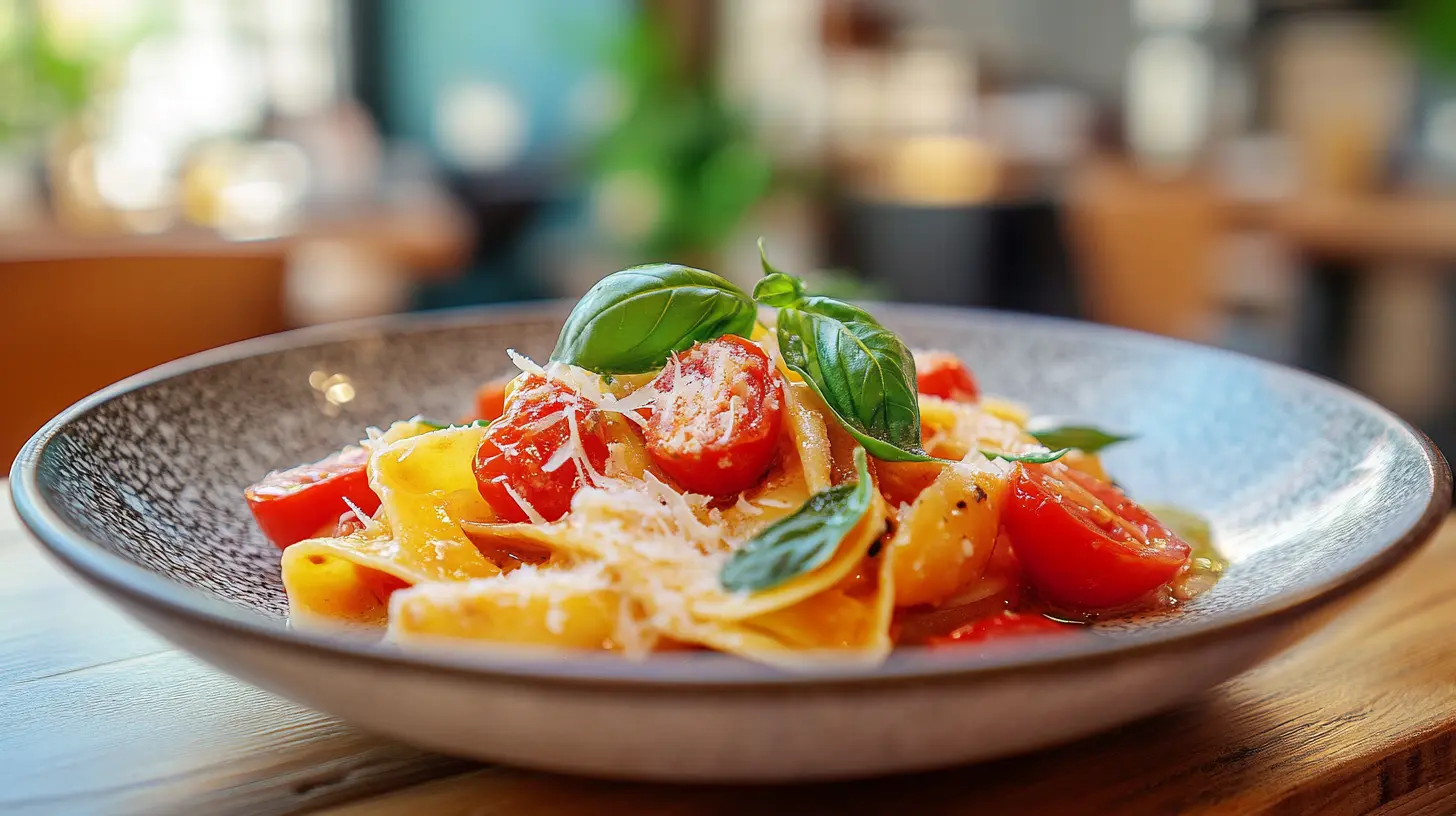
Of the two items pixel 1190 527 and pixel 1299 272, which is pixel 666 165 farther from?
pixel 1190 527

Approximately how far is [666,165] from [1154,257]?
152 inches

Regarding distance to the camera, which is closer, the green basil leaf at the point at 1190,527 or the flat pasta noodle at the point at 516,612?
the flat pasta noodle at the point at 516,612

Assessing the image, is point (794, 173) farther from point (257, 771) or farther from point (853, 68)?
point (257, 771)

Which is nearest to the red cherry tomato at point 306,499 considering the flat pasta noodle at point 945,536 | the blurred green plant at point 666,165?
the flat pasta noodle at point 945,536

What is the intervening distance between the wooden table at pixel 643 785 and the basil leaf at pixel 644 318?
45 cm

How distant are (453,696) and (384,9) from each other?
9538 mm

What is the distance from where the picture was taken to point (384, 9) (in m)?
9.42

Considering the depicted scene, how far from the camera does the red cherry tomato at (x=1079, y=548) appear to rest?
1237mm

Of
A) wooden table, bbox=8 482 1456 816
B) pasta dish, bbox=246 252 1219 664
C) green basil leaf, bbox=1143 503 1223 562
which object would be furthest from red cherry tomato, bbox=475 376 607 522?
green basil leaf, bbox=1143 503 1223 562

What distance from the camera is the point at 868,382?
4.05ft

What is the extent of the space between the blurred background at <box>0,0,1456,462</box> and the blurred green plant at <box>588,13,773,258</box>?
23 millimetres

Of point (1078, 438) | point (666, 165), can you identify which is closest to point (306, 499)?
point (1078, 438)

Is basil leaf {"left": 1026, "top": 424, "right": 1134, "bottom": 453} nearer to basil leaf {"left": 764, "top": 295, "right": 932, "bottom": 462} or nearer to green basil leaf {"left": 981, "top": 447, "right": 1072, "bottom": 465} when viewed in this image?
green basil leaf {"left": 981, "top": 447, "right": 1072, "bottom": 465}

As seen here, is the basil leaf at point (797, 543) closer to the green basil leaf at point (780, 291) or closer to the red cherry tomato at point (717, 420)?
the red cherry tomato at point (717, 420)
